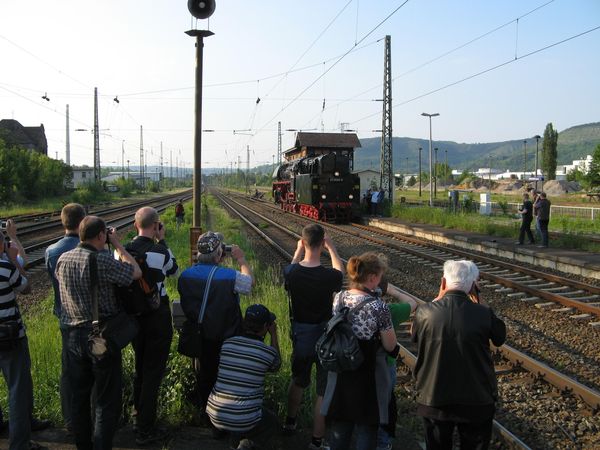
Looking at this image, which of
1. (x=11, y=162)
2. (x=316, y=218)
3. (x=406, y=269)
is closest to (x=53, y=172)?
(x=11, y=162)

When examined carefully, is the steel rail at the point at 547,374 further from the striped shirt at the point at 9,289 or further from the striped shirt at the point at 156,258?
the striped shirt at the point at 9,289

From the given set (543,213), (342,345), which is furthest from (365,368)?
(543,213)

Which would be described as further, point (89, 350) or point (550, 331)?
point (550, 331)

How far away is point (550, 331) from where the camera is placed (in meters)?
8.32

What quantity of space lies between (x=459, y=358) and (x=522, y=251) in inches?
521

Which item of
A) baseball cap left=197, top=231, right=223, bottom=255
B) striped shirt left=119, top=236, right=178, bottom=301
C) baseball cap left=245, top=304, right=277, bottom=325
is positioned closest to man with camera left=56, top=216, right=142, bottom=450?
striped shirt left=119, top=236, right=178, bottom=301

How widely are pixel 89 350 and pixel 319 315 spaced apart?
5.66ft

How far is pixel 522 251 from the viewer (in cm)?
1555

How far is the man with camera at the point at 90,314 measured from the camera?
13.0ft

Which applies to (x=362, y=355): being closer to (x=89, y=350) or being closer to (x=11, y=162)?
(x=89, y=350)

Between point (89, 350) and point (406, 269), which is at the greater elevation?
point (89, 350)

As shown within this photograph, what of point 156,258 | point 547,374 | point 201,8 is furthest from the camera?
point 201,8

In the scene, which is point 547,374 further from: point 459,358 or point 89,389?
point 89,389

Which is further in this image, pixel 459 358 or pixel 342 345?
pixel 342 345
